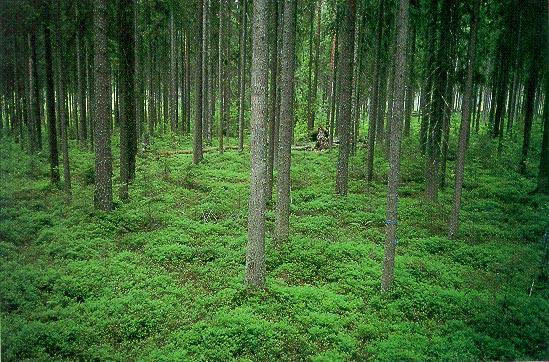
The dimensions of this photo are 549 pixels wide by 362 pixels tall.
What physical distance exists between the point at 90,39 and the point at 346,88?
1265cm

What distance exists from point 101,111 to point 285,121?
20.9ft

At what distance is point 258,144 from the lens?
9086 mm

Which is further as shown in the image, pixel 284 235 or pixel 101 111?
pixel 101 111

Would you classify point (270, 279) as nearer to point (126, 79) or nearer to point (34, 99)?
point (126, 79)

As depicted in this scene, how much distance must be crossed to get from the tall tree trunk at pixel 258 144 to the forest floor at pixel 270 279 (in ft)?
2.14

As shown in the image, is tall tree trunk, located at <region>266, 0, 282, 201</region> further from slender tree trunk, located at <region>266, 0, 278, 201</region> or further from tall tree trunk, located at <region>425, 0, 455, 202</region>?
tall tree trunk, located at <region>425, 0, 455, 202</region>

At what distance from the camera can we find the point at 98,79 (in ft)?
43.4

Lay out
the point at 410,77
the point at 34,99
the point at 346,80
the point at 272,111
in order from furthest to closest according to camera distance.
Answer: the point at 34,99 < the point at 410,77 < the point at 346,80 < the point at 272,111

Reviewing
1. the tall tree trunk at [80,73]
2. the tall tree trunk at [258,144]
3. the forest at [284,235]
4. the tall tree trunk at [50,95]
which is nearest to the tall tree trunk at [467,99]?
the forest at [284,235]

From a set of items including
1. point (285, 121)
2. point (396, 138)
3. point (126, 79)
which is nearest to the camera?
point (396, 138)

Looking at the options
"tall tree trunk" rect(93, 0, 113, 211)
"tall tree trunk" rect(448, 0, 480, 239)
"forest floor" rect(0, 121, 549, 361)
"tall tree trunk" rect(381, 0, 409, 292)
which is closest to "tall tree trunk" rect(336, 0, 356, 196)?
"forest floor" rect(0, 121, 549, 361)

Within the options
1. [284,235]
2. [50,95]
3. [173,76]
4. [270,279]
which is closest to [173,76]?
[173,76]

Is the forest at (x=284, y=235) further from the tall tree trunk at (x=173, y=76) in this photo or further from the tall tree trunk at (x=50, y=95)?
the tall tree trunk at (x=173, y=76)

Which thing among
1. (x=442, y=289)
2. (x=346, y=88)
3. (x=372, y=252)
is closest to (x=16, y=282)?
(x=372, y=252)
